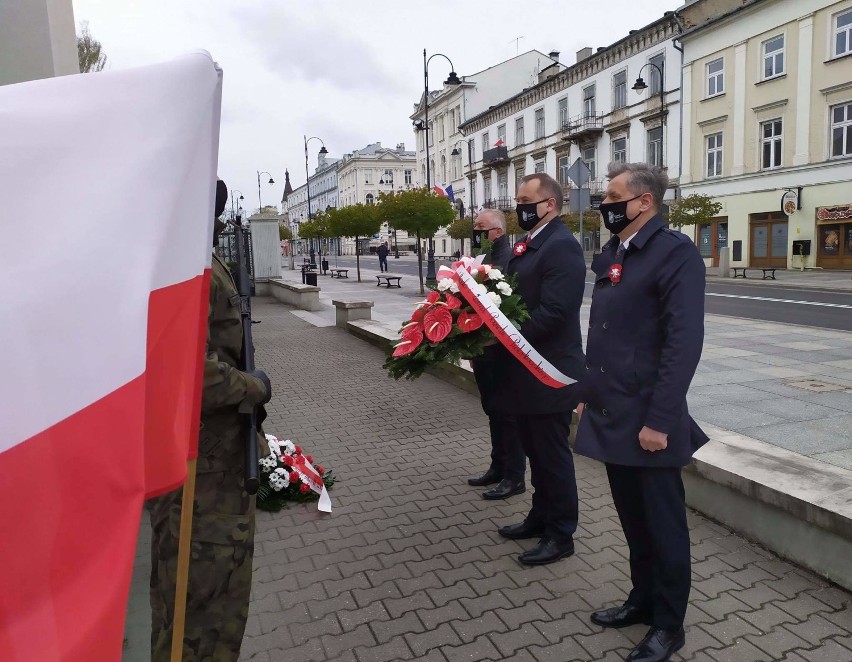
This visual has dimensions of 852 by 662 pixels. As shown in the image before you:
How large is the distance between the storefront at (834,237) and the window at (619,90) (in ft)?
51.4

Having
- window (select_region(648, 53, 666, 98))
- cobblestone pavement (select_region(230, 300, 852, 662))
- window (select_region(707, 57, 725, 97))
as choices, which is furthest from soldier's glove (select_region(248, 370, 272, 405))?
window (select_region(648, 53, 666, 98))

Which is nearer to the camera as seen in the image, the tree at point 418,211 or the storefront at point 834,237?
the tree at point 418,211

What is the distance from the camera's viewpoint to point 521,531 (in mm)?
4141

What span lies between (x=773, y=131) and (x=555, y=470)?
104 feet

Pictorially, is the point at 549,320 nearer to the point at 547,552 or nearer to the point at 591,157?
the point at 547,552

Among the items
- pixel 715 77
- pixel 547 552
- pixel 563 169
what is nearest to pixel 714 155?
pixel 715 77

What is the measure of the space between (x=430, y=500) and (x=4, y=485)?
3.96 metres

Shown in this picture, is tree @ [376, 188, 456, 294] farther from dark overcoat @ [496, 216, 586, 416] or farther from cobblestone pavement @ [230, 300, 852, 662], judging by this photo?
dark overcoat @ [496, 216, 586, 416]

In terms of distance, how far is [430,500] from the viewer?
482cm

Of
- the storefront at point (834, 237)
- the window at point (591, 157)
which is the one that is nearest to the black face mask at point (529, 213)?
the storefront at point (834, 237)

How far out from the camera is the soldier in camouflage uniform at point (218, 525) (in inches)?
97.4

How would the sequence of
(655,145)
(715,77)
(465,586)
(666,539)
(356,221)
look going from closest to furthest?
(666,539) → (465,586) → (715,77) → (356,221) → (655,145)

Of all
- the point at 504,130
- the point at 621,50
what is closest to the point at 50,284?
the point at 621,50

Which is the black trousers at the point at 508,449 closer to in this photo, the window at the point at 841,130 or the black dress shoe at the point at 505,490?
the black dress shoe at the point at 505,490
